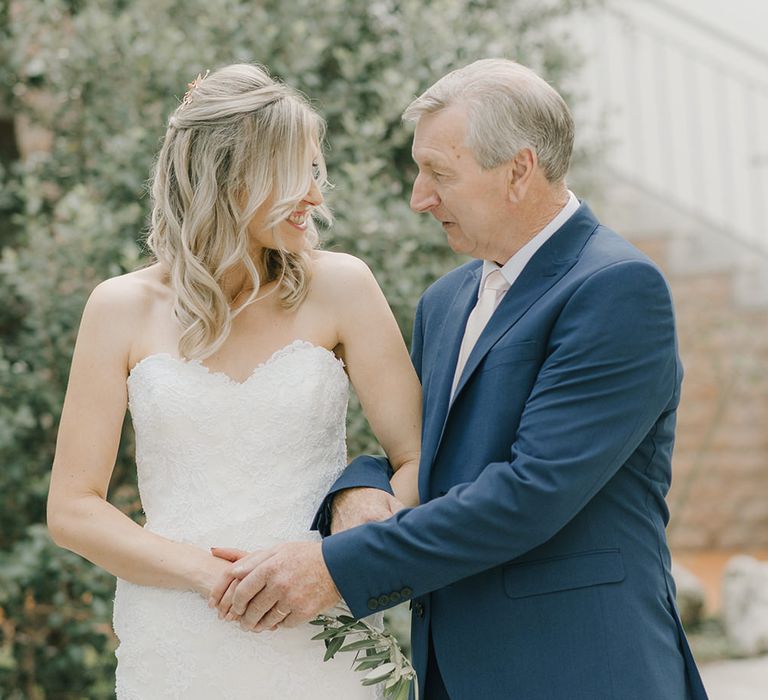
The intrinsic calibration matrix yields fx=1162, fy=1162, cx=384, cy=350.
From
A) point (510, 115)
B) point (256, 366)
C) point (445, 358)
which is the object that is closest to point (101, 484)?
point (256, 366)

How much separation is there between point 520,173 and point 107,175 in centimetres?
227

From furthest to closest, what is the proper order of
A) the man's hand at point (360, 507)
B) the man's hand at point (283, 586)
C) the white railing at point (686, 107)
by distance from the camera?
the white railing at point (686, 107) → the man's hand at point (360, 507) → the man's hand at point (283, 586)

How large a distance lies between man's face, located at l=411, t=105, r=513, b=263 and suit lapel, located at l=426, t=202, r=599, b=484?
0.34 ft

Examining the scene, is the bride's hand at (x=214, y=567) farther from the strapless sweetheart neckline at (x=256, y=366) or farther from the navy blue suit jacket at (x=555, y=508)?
the strapless sweetheart neckline at (x=256, y=366)

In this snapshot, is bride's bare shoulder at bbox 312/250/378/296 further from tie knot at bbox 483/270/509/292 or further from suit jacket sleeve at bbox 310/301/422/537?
suit jacket sleeve at bbox 310/301/422/537

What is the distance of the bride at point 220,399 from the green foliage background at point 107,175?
1.30m

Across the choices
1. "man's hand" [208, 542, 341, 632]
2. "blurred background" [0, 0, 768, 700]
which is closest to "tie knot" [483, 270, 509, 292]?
"man's hand" [208, 542, 341, 632]

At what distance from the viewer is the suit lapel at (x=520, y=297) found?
232 centimetres

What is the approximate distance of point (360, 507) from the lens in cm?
239

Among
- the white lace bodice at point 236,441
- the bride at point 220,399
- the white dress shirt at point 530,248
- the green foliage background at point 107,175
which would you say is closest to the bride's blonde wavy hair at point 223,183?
the bride at point 220,399

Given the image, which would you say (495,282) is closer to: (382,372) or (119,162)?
(382,372)

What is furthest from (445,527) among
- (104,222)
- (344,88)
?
(344,88)

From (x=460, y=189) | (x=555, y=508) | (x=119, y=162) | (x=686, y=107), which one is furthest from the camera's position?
(x=686, y=107)

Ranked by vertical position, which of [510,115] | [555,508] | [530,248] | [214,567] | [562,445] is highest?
[510,115]
